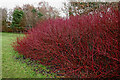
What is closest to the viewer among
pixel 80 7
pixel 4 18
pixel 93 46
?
pixel 93 46

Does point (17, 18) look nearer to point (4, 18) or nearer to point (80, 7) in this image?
point (4, 18)

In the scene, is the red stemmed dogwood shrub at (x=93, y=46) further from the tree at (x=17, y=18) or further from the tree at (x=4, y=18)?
the tree at (x=4, y=18)

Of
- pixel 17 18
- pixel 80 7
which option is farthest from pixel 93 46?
pixel 17 18

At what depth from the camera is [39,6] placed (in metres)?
Result: 18.0

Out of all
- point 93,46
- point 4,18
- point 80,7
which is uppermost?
point 80,7

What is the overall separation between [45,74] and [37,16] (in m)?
13.9

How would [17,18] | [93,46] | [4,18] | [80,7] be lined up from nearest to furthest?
[93,46] < [80,7] < [17,18] < [4,18]

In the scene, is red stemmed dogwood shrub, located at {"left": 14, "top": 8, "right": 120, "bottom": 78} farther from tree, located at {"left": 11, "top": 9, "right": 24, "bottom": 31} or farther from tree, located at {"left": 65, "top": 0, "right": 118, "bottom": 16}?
tree, located at {"left": 11, "top": 9, "right": 24, "bottom": 31}

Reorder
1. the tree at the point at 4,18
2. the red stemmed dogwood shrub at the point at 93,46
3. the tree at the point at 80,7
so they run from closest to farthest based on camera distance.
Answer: the red stemmed dogwood shrub at the point at 93,46
the tree at the point at 80,7
the tree at the point at 4,18

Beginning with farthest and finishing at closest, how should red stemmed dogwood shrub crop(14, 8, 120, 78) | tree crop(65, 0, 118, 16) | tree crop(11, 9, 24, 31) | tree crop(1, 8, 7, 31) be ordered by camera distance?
tree crop(1, 8, 7, 31), tree crop(11, 9, 24, 31), tree crop(65, 0, 118, 16), red stemmed dogwood shrub crop(14, 8, 120, 78)

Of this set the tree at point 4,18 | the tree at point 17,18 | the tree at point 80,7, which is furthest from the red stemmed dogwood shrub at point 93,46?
the tree at point 4,18

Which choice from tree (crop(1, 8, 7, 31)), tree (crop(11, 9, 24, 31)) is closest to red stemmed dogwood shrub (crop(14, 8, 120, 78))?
tree (crop(11, 9, 24, 31))

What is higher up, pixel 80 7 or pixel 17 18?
pixel 80 7

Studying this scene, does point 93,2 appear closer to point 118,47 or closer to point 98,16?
point 98,16
